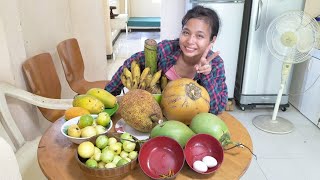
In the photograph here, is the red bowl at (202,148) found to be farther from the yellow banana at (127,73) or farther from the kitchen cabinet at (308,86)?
the kitchen cabinet at (308,86)

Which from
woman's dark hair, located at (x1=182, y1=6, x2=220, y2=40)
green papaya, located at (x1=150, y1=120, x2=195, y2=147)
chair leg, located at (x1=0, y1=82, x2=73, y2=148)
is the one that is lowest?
chair leg, located at (x1=0, y1=82, x2=73, y2=148)

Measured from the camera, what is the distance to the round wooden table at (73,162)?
817mm

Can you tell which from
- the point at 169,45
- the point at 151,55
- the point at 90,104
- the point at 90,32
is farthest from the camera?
the point at 90,32

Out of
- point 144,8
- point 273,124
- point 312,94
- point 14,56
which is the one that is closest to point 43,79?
point 14,56

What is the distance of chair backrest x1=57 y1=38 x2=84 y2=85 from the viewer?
2230mm

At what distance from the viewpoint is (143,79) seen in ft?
4.14

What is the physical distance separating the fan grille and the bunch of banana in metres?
1.43

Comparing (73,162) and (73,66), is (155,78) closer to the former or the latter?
(73,162)

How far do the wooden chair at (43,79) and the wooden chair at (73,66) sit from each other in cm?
26

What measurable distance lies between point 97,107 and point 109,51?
11.7ft

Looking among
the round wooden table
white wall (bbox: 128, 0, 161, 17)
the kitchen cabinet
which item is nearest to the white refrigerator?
the kitchen cabinet

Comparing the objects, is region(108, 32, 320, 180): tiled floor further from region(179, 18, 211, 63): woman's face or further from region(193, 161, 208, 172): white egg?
region(193, 161, 208, 172): white egg

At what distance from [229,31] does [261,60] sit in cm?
44

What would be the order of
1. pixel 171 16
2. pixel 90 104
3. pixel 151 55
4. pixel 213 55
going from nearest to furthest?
pixel 90 104
pixel 213 55
pixel 151 55
pixel 171 16
